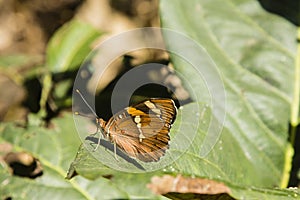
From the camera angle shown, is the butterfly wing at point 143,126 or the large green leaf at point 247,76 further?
the large green leaf at point 247,76

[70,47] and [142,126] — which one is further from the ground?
[142,126]

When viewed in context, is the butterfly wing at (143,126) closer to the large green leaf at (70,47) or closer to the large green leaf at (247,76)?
the large green leaf at (247,76)

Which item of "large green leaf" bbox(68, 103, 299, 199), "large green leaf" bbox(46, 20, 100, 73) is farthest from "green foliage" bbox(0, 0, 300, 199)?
"large green leaf" bbox(46, 20, 100, 73)

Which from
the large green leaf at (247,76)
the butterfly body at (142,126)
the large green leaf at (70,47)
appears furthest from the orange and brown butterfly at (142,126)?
the large green leaf at (70,47)

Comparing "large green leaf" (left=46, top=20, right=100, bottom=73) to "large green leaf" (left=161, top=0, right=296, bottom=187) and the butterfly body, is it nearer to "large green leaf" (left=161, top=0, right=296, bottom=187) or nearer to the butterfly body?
"large green leaf" (left=161, top=0, right=296, bottom=187)

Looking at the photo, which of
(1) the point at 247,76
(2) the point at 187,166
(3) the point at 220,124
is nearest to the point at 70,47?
(1) the point at 247,76

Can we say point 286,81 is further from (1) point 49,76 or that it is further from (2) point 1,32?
(2) point 1,32

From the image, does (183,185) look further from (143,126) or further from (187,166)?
(143,126)

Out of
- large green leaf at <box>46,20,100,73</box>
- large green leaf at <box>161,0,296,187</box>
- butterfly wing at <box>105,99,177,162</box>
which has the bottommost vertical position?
large green leaf at <box>46,20,100,73</box>
